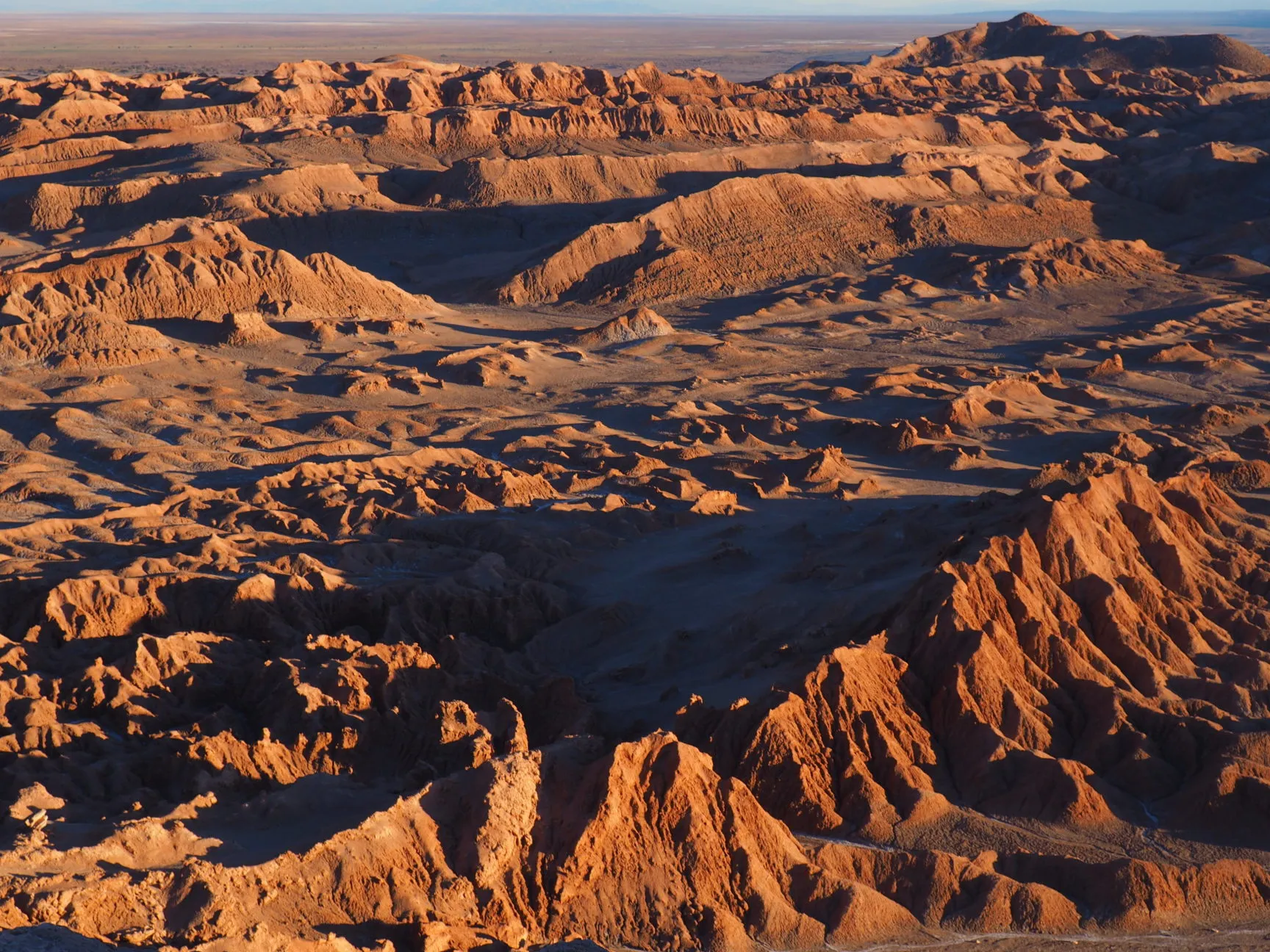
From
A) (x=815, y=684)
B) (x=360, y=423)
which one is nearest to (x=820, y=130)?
(x=360, y=423)

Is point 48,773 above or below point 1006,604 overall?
below

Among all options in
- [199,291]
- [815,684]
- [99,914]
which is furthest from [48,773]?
[199,291]

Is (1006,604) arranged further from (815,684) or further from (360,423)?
(360,423)

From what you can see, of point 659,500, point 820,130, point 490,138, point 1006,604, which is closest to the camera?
point 1006,604

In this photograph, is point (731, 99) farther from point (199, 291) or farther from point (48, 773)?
point (48, 773)

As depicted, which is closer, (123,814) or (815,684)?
(123,814)

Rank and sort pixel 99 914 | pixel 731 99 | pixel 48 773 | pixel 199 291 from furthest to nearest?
1. pixel 731 99
2. pixel 199 291
3. pixel 48 773
4. pixel 99 914
